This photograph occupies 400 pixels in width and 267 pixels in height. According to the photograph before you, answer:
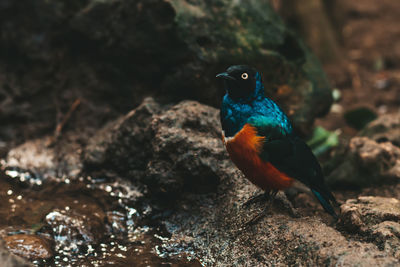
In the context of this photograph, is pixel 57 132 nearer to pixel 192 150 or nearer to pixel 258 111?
pixel 192 150

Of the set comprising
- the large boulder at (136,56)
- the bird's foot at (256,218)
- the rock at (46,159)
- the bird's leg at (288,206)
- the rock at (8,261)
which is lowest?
the rock at (8,261)

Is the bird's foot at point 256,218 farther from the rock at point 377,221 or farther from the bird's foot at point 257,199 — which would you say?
the rock at point 377,221

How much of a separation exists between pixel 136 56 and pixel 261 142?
2.10m

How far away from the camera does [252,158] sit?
3.42 meters

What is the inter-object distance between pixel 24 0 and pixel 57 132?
1.53 metres

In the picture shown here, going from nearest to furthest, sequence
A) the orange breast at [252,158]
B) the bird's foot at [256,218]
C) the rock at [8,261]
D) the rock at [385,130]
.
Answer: the rock at [8,261]
the orange breast at [252,158]
the bird's foot at [256,218]
the rock at [385,130]

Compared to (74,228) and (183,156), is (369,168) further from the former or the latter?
(74,228)

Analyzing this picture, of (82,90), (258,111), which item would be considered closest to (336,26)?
(82,90)

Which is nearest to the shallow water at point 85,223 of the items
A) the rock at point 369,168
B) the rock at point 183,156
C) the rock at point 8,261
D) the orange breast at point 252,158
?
the rock at point 183,156

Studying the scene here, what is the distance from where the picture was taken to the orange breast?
3.42 meters

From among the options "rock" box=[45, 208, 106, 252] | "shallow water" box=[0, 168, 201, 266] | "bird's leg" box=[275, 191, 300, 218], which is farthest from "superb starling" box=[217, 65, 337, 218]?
"rock" box=[45, 208, 106, 252]

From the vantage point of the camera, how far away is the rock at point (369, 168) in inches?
180

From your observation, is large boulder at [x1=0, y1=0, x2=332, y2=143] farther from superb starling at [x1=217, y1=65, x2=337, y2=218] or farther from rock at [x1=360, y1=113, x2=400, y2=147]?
superb starling at [x1=217, y1=65, x2=337, y2=218]

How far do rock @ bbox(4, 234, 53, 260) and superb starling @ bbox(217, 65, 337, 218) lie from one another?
4.89 ft
